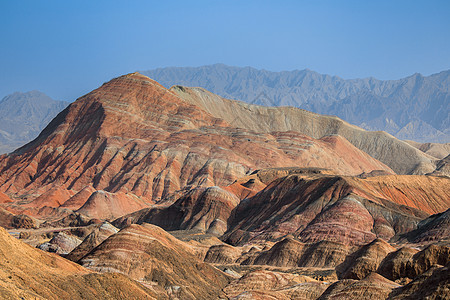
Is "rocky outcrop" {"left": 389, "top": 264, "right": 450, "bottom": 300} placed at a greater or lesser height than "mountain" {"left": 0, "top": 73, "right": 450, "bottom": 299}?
greater

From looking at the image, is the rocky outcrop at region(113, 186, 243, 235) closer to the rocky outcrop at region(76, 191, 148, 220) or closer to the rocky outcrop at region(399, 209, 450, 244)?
the rocky outcrop at region(76, 191, 148, 220)

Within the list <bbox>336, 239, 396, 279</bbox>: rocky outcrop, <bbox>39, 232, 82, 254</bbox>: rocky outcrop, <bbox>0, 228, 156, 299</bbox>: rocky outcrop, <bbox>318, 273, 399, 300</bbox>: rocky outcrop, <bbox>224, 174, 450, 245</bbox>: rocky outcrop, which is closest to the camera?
<bbox>0, 228, 156, 299</bbox>: rocky outcrop

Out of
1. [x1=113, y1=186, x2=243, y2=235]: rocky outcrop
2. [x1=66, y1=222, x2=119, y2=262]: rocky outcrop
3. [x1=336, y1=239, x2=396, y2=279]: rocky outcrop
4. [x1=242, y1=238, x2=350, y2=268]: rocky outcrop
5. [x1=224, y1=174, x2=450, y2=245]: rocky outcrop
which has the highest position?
[x1=66, y1=222, x2=119, y2=262]: rocky outcrop

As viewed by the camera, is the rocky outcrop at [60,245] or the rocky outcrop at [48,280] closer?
the rocky outcrop at [48,280]

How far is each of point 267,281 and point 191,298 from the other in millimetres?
13361

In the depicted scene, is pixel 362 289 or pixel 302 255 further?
pixel 302 255

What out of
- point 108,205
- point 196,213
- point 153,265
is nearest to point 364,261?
point 153,265

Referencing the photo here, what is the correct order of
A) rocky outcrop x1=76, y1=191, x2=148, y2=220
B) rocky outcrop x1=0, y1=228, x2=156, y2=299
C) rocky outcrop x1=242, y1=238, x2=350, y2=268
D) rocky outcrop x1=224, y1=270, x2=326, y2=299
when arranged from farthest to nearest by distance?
1. rocky outcrop x1=76, y1=191, x2=148, y2=220
2. rocky outcrop x1=242, y1=238, x2=350, y2=268
3. rocky outcrop x1=224, y1=270, x2=326, y2=299
4. rocky outcrop x1=0, y1=228, x2=156, y2=299

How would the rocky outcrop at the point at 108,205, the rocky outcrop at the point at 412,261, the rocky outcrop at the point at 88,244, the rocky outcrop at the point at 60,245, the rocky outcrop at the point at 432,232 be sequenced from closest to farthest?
the rocky outcrop at the point at 412,261, the rocky outcrop at the point at 88,244, the rocky outcrop at the point at 60,245, the rocky outcrop at the point at 432,232, the rocky outcrop at the point at 108,205

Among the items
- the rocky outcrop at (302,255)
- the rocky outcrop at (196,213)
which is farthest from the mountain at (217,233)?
the rocky outcrop at (196,213)

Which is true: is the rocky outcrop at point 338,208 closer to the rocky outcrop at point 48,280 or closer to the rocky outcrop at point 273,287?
the rocky outcrop at point 273,287

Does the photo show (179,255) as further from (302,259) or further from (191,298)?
(302,259)

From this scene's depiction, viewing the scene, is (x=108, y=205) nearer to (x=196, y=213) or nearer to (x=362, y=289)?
(x=196, y=213)

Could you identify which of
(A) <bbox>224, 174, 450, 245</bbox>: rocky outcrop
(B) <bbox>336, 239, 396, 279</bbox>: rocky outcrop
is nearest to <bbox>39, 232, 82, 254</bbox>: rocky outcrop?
(B) <bbox>336, 239, 396, 279</bbox>: rocky outcrop
